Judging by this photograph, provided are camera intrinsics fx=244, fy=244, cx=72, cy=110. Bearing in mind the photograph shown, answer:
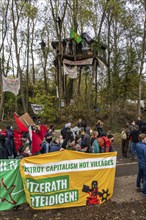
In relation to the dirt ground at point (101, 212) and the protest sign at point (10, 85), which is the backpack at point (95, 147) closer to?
the dirt ground at point (101, 212)

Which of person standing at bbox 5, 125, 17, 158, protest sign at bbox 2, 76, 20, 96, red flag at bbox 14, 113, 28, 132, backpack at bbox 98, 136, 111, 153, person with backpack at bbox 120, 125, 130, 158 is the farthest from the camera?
protest sign at bbox 2, 76, 20, 96

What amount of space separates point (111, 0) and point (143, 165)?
1695 cm

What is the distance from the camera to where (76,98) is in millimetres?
23625

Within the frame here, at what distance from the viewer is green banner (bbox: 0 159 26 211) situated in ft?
20.1

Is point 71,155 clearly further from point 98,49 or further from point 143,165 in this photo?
point 98,49

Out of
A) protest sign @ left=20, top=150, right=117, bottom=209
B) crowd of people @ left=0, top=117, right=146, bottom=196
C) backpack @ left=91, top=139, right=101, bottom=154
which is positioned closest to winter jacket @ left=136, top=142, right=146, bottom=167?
crowd of people @ left=0, top=117, right=146, bottom=196

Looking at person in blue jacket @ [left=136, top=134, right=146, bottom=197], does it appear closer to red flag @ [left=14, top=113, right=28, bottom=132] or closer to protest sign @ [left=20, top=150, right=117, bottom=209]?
protest sign @ [left=20, top=150, right=117, bottom=209]

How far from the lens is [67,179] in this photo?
20.9 ft

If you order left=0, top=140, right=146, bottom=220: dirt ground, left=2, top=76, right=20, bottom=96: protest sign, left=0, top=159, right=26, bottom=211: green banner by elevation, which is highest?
left=2, top=76, right=20, bottom=96: protest sign

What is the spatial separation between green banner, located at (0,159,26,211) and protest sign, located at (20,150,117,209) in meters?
0.23

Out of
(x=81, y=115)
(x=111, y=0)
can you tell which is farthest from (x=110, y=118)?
(x=111, y=0)

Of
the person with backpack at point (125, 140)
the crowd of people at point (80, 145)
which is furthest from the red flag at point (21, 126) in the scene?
the person with backpack at point (125, 140)

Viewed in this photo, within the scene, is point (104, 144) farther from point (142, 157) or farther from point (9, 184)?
point (9, 184)

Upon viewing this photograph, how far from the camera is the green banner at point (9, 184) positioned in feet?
20.1
